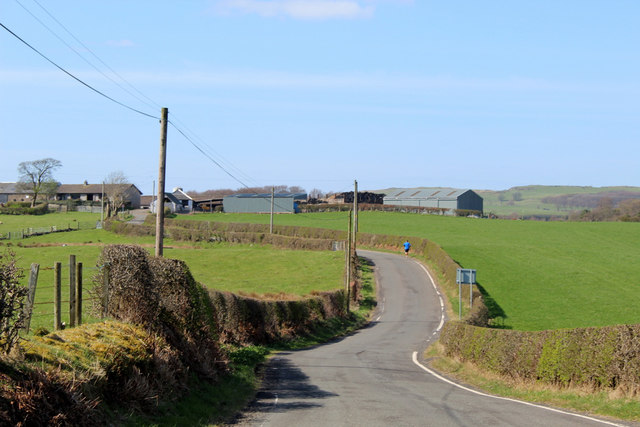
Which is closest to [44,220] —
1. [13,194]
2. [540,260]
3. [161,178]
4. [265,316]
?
[13,194]

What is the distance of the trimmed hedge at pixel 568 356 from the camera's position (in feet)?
49.0

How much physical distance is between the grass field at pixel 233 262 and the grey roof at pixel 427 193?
2688 inches

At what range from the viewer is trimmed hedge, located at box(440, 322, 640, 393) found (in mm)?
14938

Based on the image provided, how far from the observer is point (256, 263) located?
64938 mm

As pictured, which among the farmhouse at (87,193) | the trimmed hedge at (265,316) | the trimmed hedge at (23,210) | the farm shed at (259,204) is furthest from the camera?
the farmhouse at (87,193)

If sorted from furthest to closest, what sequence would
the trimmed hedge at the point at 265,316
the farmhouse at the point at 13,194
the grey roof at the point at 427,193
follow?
the farmhouse at the point at 13,194, the grey roof at the point at 427,193, the trimmed hedge at the point at 265,316

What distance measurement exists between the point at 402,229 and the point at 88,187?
285 feet

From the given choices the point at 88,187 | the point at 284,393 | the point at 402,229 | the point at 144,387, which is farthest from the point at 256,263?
the point at 88,187

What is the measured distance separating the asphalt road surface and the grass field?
2005 centimetres

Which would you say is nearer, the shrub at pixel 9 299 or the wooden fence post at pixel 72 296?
the shrub at pixel 9 299

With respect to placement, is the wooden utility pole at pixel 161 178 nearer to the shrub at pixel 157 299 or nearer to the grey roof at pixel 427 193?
the shrub at pixel 157 299

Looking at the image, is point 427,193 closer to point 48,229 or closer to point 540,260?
point 540,260

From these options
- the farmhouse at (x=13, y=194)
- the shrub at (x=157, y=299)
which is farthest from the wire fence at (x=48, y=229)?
the shrub at (x=157, y=299)

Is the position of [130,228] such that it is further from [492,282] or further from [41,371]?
[41,371]
